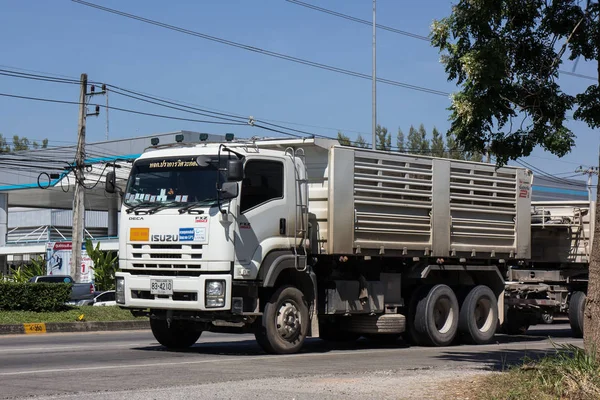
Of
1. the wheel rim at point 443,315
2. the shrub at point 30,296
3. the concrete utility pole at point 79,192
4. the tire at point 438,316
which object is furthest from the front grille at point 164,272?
the concrete utility pole at point 79,192

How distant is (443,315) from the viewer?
18.2 m

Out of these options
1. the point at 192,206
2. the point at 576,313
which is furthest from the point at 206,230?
the point at 576,313

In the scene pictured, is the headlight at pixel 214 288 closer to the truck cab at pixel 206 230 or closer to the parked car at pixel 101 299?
the truck cab at pixel 206 230

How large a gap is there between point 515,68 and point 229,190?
4.68m

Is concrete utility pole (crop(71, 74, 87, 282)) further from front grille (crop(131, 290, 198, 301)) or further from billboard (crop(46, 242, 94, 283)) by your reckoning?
billboard (crop(46, 242, 94, 283))

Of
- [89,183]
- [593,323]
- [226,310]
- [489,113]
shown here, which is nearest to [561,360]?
[593,323]

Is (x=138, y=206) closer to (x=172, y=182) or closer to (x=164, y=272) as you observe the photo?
(x=172, y=182)

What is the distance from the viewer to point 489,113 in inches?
439

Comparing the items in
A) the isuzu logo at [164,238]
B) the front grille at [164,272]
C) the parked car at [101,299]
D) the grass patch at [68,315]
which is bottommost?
the parked car at [101,299]

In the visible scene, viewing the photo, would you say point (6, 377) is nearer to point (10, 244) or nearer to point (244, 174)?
point (244, 174)

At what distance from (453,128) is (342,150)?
4548 millimetres

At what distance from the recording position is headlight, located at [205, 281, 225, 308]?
1405 cm

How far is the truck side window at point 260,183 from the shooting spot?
47.8 ft

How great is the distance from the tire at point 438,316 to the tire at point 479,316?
178 mm
